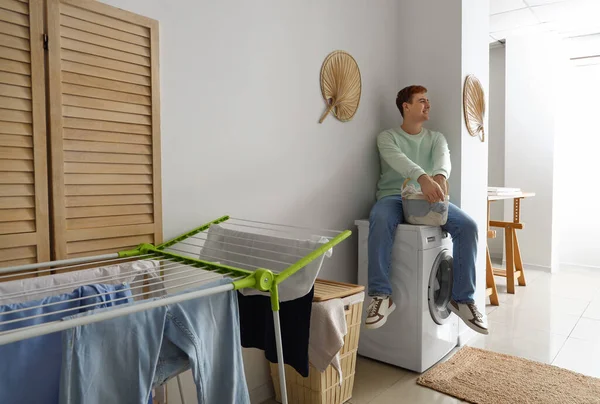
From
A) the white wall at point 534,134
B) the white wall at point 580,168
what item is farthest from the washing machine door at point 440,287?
the white wall at point 580,168

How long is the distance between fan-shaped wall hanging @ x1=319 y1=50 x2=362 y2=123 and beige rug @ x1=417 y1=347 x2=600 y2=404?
149 cm

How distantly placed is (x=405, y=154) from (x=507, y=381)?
1.32m

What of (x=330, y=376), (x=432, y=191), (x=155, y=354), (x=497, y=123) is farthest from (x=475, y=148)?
(x=497, y=123)

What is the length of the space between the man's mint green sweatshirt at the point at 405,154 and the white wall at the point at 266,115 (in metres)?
0.13

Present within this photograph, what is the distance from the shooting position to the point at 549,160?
4750 millimetres

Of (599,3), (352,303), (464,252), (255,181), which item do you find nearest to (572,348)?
(464,252)

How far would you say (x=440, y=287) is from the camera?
2.66m

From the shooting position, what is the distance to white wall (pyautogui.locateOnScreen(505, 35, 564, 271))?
471 centimetres

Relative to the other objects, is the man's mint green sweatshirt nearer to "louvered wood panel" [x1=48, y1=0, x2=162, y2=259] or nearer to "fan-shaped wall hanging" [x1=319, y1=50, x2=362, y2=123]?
"fan-shaped wall hanging" [x1=319, y1=50, x2=362, y2=123]

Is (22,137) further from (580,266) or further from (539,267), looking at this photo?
(580,266)

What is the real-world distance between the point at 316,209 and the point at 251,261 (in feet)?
3.20

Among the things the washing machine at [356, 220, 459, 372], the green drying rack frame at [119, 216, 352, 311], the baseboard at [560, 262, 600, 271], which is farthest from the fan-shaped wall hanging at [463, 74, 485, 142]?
the baseboard at [560, 262, 600, 271]

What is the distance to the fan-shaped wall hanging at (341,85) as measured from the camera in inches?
97.5

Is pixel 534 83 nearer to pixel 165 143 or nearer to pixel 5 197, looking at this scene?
pixel 165 143
